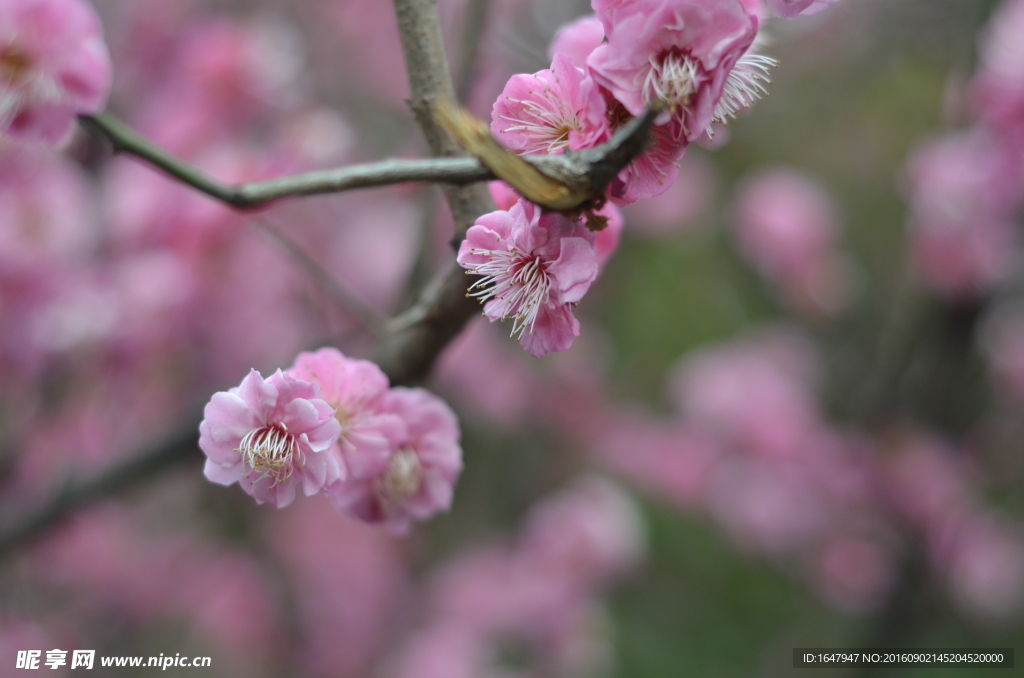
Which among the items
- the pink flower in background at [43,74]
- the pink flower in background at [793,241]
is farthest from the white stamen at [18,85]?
the pink flower in background at [793,241]

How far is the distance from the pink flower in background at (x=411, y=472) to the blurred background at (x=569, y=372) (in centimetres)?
39

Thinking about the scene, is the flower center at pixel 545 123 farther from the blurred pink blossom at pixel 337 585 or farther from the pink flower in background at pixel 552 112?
the blurred pink blossom at pixel 337 585

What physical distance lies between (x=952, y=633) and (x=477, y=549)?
136cm

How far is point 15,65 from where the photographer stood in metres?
0.62

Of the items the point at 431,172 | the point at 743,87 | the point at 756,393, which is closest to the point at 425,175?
the point at 431,172

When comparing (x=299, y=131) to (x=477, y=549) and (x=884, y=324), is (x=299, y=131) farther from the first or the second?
(x=884, y=324)

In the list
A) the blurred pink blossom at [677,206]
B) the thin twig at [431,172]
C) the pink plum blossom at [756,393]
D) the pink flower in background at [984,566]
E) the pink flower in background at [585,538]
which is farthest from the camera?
the blurred pink blossom at [677,206]

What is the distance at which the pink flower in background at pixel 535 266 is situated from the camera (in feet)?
1.35

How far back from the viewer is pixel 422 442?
1.80 feet

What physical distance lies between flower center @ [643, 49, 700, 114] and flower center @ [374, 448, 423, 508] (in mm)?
316

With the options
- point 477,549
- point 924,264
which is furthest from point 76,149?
point 924,264

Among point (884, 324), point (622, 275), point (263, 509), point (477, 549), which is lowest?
point (477, 549)

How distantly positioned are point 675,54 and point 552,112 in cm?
8

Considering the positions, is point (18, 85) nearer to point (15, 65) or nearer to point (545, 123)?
point (15, 65)
